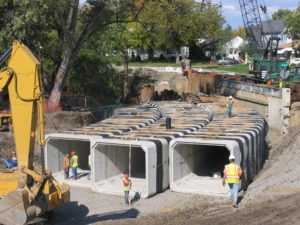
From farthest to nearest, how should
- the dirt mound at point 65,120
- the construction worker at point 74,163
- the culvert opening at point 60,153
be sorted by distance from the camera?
the dirt mound at point 65,120
the culvert opening at point 60,153
the construction worker at point 74,163

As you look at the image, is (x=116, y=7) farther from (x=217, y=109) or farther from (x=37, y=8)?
(x=217, y=109)

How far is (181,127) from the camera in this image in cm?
2138

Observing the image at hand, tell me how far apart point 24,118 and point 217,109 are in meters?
19.4

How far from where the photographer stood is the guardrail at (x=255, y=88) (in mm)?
29280

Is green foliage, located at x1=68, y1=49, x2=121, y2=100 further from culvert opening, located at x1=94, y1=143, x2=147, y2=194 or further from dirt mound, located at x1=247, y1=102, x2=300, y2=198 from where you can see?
culvert opening, located at x1=94, y1=143, x2=147, y2=194

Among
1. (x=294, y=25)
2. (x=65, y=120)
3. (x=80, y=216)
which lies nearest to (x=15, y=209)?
(x=80, y=216)

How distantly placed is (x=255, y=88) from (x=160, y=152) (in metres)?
17.6

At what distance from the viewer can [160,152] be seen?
56.6 feet

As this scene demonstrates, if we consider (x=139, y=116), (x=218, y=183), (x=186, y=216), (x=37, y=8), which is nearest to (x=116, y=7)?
(x=37, y=8)

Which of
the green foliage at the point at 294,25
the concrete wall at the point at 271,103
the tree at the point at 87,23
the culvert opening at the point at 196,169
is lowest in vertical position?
the culvert opening at the point at 196,169

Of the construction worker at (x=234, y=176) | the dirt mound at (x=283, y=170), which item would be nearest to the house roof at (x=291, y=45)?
the dirt mound at (x=283, y=170)

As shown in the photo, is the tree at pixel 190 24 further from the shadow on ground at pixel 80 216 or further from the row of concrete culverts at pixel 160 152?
the shadow on ground at pixel 80 216

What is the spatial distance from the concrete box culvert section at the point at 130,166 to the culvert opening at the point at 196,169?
738 millimetres

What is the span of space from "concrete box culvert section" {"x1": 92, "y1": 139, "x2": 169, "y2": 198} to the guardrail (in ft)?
40.8
